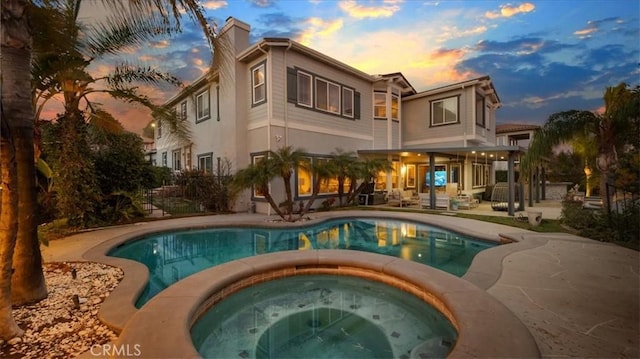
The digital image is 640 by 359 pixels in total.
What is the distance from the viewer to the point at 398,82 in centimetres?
1867

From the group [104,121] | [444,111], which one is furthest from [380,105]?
[104,121]

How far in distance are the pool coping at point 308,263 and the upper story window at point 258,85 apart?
8.90 metres

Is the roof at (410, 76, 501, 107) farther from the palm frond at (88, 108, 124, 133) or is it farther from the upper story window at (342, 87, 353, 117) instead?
the palm frond at (88, 108, 124, 133)

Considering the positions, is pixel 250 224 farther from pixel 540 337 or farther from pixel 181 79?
pixel 540 337

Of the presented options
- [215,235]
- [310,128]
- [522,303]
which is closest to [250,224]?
[215,235]

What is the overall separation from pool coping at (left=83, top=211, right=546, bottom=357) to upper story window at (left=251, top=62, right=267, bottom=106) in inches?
350

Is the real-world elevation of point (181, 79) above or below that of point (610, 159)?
above

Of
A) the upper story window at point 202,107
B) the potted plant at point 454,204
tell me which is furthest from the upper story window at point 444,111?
the upper story window at point 202,107

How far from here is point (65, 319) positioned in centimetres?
378

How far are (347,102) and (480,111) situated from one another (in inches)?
360

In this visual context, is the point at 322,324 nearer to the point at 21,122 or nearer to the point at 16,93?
the point at 21,122

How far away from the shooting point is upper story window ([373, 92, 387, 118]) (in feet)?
59.1

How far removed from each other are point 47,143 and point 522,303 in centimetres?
1334

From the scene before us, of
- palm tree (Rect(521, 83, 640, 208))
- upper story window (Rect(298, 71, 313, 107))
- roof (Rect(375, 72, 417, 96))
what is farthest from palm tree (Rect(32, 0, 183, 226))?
palm tree (Rect(521, 83, 640, 208))
